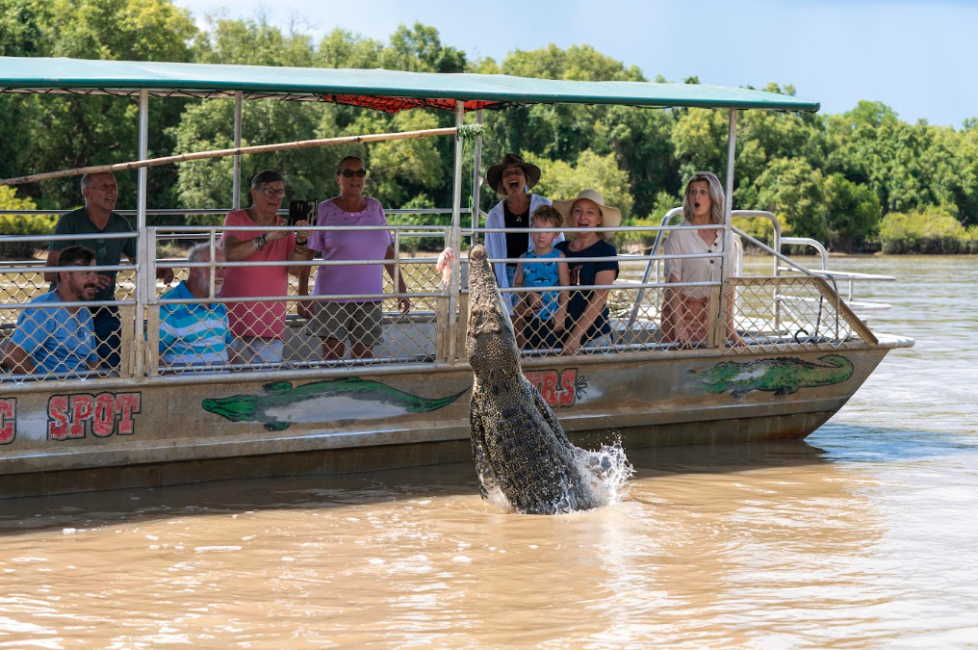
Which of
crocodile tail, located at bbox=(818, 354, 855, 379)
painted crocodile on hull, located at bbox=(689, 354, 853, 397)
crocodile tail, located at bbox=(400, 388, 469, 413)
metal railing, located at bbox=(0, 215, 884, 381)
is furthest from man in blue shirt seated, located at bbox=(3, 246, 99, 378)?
crocodile tail, located at bbox=(818, 354, 855, 379)

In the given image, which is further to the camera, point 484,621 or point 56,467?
point 56,467

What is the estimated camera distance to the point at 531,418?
6.78 m

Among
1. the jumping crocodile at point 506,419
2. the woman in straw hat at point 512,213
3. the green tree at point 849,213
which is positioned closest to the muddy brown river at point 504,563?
the jumping crocodile at point 506,419

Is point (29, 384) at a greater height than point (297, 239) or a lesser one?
lesser

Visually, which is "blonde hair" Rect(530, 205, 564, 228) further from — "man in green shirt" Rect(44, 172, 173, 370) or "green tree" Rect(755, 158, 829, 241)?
"green tree" Rect(755, 158, 829, 241)

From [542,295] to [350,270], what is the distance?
1351 mm

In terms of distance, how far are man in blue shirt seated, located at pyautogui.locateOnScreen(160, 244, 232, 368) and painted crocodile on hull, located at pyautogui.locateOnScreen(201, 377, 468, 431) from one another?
0.29 metres

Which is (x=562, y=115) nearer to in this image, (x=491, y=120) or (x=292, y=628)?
(x=491, y=120)

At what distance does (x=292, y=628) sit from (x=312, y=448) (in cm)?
212

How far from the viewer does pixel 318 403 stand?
7109mm

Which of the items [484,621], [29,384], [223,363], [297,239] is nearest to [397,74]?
[297,239]

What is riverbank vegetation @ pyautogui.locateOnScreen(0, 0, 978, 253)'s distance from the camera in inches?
1654

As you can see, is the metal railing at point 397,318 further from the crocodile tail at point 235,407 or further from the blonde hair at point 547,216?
the blonde hair at point 547,216

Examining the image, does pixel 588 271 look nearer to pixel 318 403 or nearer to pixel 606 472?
pixel 606 472
